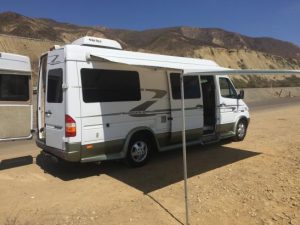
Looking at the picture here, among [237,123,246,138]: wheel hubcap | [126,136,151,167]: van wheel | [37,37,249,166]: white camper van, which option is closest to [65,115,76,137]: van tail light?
[37,37,249,166]: white camper van

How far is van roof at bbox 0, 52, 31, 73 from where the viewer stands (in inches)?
314

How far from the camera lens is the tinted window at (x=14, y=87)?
8.08m

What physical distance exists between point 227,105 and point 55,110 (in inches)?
204

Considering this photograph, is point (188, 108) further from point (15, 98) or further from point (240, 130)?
point (15, 98)

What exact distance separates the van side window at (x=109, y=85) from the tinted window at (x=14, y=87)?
2123mm

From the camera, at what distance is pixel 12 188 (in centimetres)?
672

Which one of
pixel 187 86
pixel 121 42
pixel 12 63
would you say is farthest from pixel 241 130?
pixel 121 42

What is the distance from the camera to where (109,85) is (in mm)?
7434

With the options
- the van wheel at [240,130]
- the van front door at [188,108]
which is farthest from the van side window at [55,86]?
the van wheel at [240,130]

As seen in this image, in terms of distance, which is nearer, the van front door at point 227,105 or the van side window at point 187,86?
the van side window at point 187,86

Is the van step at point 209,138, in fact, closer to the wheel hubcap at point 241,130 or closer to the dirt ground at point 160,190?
the dirt ground at point 160,190

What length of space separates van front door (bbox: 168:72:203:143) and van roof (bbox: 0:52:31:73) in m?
3.43

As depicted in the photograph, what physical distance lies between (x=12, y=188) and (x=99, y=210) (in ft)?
7.09

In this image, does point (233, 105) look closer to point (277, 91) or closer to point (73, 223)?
point (73, 223)
